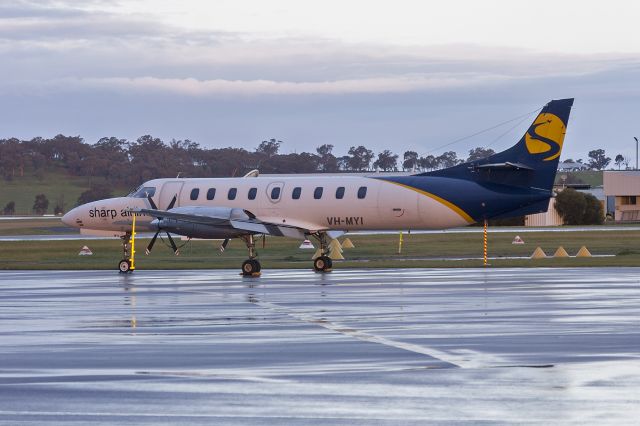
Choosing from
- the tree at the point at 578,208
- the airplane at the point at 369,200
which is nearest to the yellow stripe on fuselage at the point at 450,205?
the airplane at the point at 369,200

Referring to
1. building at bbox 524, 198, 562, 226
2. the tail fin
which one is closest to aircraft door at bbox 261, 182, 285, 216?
the tail fin

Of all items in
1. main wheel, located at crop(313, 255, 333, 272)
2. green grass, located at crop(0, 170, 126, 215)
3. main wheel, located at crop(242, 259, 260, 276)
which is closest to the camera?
main wheel, located at crop(242, 259, 260, 276)

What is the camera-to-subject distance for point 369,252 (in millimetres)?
57156

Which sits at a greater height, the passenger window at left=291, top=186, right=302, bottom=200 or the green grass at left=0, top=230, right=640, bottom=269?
the passenger window at left=291, top=186, right=302, bottom=200

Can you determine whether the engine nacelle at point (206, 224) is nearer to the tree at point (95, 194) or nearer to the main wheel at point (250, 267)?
the main wheel at point (250, 267)

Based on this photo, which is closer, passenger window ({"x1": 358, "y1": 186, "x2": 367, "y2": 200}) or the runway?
the runway

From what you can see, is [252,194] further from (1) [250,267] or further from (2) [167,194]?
(1) [250,267]

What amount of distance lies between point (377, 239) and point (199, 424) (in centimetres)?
5960

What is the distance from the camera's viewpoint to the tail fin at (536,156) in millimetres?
38062

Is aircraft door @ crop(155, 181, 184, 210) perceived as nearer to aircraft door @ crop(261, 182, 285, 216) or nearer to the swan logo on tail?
aircraft door @ crop(261, 182, 285, 216)

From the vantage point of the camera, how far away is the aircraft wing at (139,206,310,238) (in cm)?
3806

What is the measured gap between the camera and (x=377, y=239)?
231ft

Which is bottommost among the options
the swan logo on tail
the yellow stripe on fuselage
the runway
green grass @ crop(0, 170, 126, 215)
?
the runway

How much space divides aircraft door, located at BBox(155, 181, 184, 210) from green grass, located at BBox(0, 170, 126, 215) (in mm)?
109903
